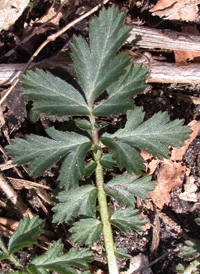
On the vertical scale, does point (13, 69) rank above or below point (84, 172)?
above

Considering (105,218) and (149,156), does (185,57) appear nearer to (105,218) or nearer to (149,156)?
(149,156)

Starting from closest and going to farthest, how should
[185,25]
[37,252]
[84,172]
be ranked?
Answer: [84,172] < [37,252] < [185,25]

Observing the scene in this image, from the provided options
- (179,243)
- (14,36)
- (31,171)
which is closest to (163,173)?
(179,243)

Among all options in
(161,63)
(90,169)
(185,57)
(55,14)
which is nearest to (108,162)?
(90,169)

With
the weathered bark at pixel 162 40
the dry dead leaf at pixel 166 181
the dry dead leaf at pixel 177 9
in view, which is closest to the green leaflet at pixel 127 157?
the dry dead leaf at pixel 166 181

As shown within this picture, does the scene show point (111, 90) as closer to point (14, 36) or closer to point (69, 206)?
point (69, 206)
